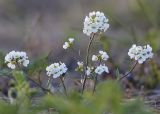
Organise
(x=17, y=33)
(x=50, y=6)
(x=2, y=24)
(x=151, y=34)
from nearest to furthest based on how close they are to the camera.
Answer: (x=151, y=34) → (x=17, y=33) → (x=2, y=24) → (x=50, y=6)

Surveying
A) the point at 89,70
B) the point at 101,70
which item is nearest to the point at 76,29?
the point at 89,70

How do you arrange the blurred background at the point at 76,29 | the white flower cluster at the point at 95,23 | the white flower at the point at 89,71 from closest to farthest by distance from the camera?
the white flower cluster at the point at 95,23
the white flower at the point at 89,71
the blurred background at the point at 76,29

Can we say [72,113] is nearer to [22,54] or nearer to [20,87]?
[20,87]

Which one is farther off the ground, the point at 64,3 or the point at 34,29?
the point at 64,3

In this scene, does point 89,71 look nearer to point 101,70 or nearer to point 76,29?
point 101,70

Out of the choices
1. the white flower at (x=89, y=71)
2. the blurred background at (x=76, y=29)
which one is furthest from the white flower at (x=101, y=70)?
the blurred background at (x=76, y=29)

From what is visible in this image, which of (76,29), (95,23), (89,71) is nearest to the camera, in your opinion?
(95,23)

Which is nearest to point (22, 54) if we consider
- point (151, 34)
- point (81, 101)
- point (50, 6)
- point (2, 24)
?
point (81, 101)

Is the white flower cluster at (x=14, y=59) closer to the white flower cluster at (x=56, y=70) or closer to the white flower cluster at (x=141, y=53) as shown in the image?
the white flower cluster at (x=56, y=70)

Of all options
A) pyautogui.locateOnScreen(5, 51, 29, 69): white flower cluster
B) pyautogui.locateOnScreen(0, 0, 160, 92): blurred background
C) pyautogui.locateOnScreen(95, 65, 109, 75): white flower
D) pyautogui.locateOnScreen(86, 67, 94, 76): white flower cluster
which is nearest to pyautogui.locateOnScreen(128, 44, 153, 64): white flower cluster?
pyautogui.locateOnScreen(95, 65, 109, 75): white flower
